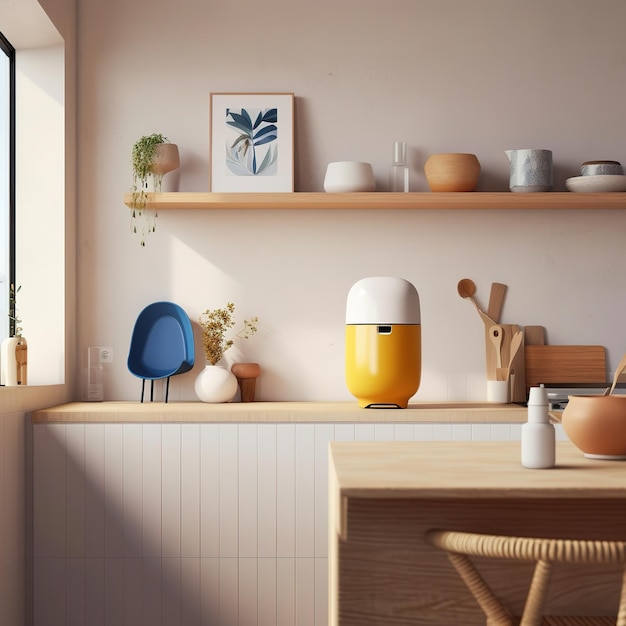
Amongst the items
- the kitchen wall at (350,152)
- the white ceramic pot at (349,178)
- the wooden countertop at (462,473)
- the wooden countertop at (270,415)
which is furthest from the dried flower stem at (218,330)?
the wooden countertop at (462,473)

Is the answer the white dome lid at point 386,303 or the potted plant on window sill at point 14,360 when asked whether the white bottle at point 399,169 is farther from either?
the potted plant on window sill at point 14,360

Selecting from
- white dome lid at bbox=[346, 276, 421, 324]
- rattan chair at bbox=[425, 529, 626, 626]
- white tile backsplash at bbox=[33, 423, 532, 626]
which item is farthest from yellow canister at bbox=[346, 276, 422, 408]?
rattan chair at bbox=[425, 529, 626, 626]

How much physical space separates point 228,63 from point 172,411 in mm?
1439

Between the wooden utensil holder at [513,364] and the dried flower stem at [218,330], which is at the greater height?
the dried flower stem at [218,330]

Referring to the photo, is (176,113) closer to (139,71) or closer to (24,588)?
(139,71)

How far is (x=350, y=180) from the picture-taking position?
3.22 m

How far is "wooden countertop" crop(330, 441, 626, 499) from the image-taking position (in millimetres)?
1313

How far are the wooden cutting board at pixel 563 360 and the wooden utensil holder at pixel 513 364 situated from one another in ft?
0.16

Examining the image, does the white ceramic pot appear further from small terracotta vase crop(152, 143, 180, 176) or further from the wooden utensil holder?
the wooden utensil holder

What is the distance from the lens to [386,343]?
9.64ft

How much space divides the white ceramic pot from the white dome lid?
0.44 meters

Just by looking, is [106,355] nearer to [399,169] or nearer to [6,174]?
[6,174]

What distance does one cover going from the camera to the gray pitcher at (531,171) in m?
3.23

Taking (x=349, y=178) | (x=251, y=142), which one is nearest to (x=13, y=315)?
(x=251, y=142)
